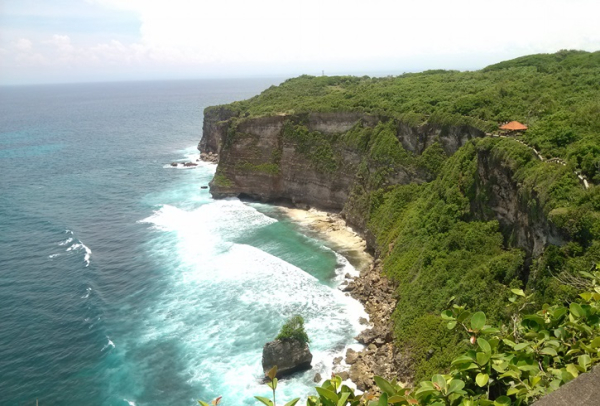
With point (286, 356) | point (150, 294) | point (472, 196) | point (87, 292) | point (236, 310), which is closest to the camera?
point (286, 356)

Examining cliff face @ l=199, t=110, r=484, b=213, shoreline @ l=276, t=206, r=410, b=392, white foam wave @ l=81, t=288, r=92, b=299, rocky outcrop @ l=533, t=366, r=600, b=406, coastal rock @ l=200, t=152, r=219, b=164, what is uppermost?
rocky outcrop @ l=533, t=366, r=600, b=406

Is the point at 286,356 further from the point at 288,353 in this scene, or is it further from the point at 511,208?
the point at 511,208

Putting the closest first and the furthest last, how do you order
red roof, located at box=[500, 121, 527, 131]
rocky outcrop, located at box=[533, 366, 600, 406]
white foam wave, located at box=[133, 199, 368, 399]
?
rocky outcrop, located at box=[533, 366, 600, 406] → white foam wave, located at box=[133, 199, 368, 399] → red roof, located at box=[500, 121, 527, 131]

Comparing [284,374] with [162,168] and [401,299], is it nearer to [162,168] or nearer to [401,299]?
[401,299]

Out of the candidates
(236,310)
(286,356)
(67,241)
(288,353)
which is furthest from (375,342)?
(67,241)

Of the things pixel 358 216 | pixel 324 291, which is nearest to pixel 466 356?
pixel 324 291

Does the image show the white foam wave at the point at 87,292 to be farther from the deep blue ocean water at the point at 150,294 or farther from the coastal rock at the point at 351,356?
the coastal rock at the point at 351,356

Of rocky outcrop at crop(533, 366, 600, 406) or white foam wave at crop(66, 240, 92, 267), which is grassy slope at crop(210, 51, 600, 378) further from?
white foam wave at crop(66, 240, 92, 267)

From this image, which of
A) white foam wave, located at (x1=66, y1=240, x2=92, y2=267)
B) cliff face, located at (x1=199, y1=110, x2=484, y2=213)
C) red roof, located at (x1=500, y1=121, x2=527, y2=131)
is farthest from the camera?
cliff face, located at (x1=199, y1=110, x2=484, y2=213)

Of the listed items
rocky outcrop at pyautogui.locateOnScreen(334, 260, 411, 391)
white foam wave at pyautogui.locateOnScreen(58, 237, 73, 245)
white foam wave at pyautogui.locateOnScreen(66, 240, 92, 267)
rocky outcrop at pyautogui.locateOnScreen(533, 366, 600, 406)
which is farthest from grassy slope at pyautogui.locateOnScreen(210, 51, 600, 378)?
white foam wave at pyautogui.locateOnScreen(58, 237, 73, 245)
